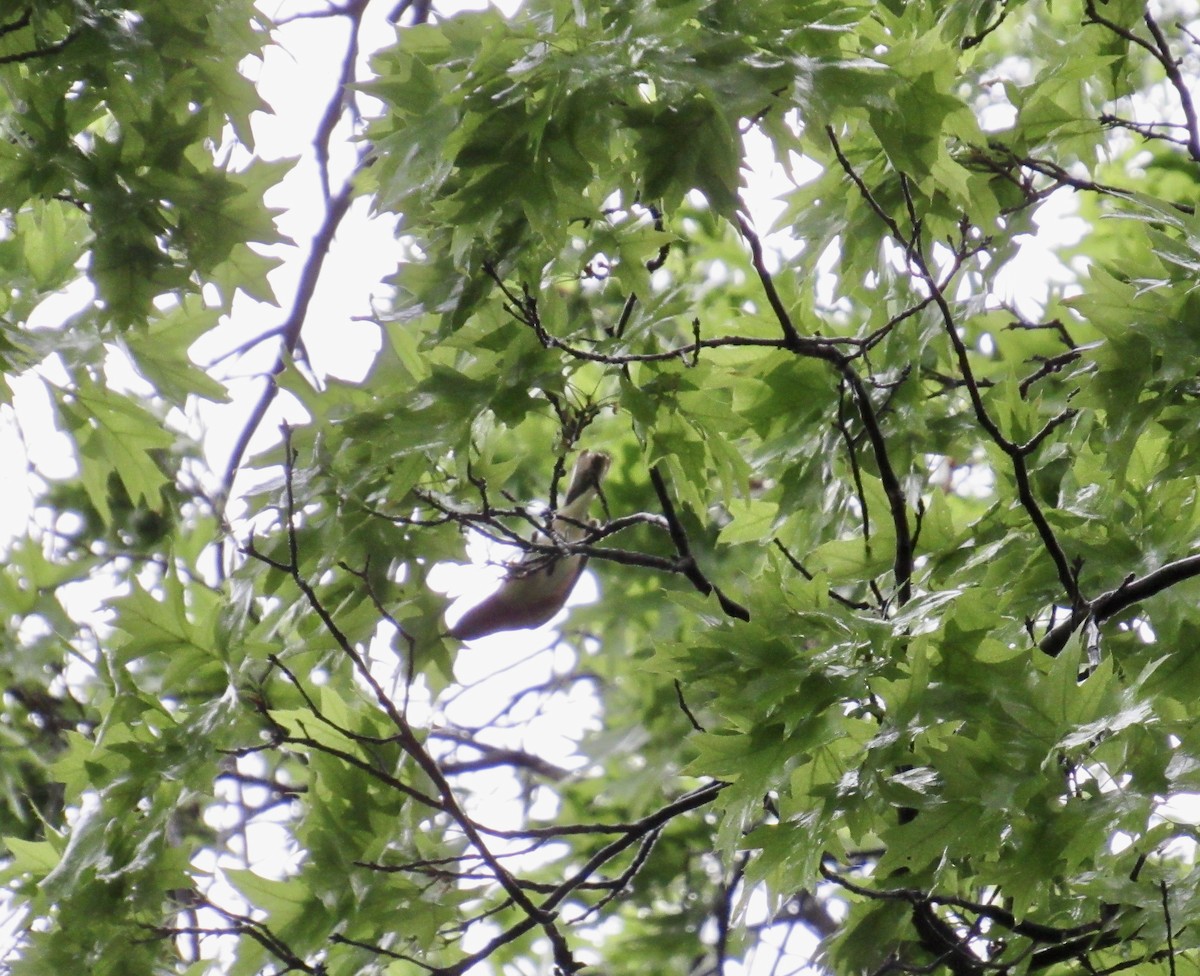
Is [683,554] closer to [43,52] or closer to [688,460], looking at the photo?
[688,460]

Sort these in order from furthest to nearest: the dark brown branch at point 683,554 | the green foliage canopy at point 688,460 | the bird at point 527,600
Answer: the bird at point 527,600
the dark brown branch at point 683,554
the green foliage canopy at point 688,460

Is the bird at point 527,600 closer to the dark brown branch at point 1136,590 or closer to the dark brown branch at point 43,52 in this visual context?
the dark brown branch at point 1136,590

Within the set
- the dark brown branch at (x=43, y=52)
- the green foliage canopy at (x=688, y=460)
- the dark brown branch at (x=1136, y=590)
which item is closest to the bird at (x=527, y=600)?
the green foliage canopy at (x=688, y=460)

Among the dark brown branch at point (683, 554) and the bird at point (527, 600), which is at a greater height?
the bird at point (527, 600)

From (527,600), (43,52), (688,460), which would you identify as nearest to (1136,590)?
(688,460)

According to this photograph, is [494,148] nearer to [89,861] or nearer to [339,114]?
[89,861]

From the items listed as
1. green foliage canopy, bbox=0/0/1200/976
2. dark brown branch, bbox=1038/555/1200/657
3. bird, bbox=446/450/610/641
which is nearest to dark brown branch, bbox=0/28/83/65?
green foliage canopy, bbox=0/0/1200/976

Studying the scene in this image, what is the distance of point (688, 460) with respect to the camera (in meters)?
2.12

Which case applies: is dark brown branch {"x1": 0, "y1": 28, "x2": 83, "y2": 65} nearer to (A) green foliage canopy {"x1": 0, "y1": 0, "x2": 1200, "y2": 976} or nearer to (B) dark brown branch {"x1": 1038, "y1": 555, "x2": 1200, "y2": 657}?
(A) green foliage canopy {"x1": 0, "y1": 0, "x2": 1200, "y2": 976}

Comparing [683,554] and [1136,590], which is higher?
[683,554]

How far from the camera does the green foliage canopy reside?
1.63 metres

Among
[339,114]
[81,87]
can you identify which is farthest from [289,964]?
[339,114]

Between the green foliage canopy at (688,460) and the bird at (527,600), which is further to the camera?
the bird at (527,600)

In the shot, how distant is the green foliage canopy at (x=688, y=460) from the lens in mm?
1631
